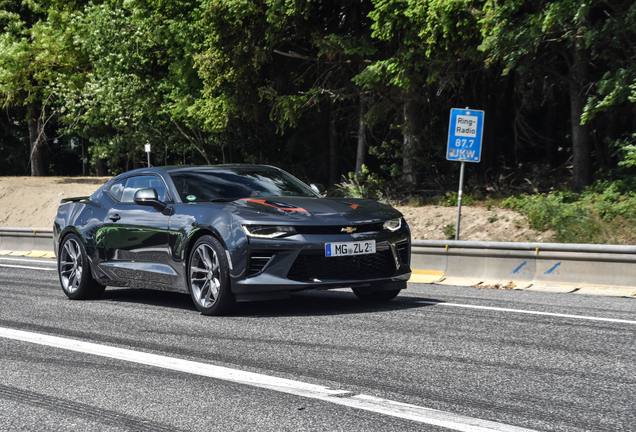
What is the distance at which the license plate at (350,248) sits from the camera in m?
7.00

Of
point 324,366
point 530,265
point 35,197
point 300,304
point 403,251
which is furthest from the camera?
point 35,197

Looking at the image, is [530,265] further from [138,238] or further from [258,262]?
[138,238]

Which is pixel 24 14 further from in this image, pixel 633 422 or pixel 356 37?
pixel 633 422

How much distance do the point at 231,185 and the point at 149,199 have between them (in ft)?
2.77

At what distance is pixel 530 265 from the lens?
10.4 m

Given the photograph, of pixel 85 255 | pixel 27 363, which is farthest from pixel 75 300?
pixel 27 363

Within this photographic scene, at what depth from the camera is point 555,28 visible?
1634 cm

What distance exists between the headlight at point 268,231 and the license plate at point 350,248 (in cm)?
36

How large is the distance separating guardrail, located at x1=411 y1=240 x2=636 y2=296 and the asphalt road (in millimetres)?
1590

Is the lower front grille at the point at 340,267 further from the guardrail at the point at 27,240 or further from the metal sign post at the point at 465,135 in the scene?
the guardrail at the point at 27,240

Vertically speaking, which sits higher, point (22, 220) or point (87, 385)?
point (87, 385)

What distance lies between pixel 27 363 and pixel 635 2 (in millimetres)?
13348

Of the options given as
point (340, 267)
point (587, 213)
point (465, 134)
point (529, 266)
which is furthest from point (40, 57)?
point (340, 267)

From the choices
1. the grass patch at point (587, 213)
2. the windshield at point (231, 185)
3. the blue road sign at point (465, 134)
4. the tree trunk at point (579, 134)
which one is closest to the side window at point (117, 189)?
the windshield at point (231, 185)
